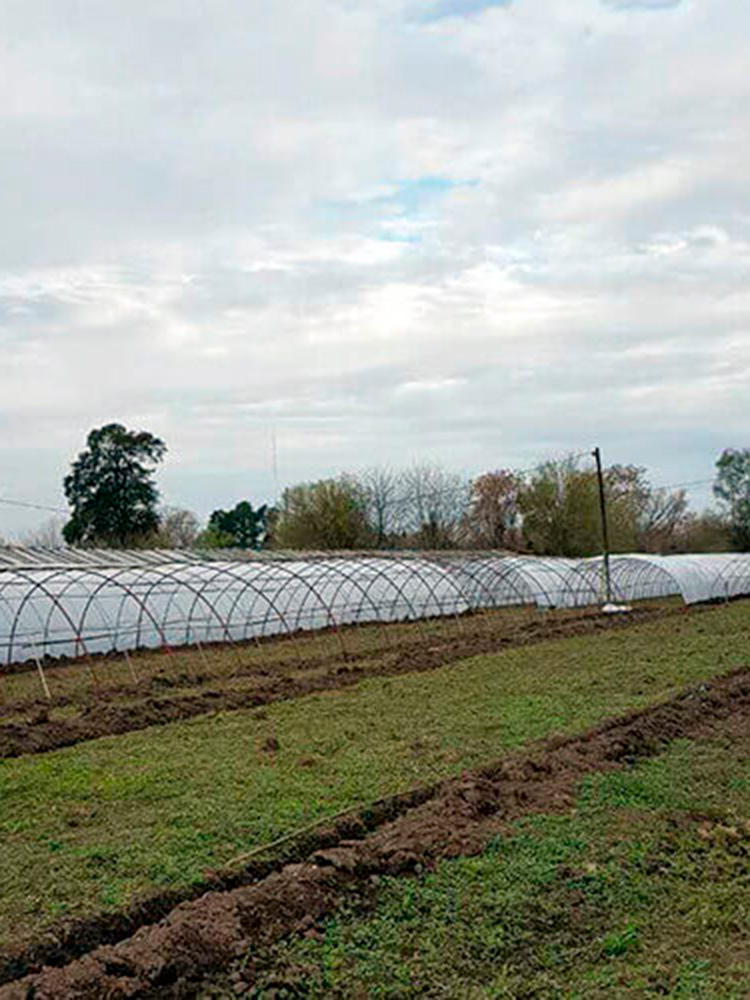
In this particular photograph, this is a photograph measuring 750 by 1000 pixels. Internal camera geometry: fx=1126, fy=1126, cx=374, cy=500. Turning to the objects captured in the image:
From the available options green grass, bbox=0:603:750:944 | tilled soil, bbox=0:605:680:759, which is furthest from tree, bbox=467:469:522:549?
green grass, bbox=0:603:750:944

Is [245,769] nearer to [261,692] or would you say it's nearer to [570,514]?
[261,692]

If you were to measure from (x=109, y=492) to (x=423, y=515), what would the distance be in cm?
2457

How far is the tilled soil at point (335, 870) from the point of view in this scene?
19.4ft

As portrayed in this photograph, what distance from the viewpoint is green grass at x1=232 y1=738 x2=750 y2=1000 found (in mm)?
6008

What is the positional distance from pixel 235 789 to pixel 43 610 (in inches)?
659

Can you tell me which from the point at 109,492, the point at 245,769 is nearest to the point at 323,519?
the point at 109,492

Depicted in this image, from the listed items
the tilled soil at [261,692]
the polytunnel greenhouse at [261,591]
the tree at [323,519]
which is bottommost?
the tilled soil at [261,692]

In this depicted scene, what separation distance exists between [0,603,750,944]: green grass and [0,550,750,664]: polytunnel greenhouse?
8387 mm

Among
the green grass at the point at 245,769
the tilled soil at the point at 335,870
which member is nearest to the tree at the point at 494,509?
the green grass at the point at 245,769

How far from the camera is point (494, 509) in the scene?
257 feet

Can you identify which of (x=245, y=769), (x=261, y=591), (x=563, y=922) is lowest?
(x=563, y=922)

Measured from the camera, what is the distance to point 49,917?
7.09 metres

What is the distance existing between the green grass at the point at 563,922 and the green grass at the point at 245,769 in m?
1.64

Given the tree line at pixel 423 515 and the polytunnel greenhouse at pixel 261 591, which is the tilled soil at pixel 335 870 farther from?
the tree line at pixel 423 515
